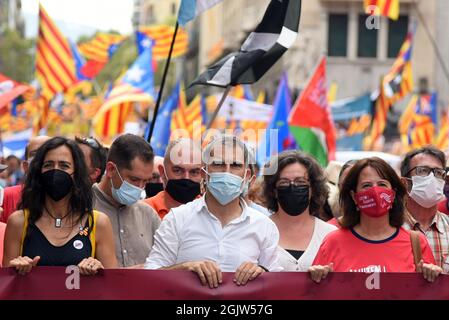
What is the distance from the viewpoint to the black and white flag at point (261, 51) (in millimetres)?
9141

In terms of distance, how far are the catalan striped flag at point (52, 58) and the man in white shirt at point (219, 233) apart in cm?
1257

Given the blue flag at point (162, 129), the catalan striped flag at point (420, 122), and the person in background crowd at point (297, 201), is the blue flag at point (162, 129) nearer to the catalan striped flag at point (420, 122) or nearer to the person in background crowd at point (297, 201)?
the catalan striped flag at point (420, 122)

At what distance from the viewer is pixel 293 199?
23.7 ft

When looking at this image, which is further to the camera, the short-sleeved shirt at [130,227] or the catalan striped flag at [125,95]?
the catalan striped flag at [125,95]

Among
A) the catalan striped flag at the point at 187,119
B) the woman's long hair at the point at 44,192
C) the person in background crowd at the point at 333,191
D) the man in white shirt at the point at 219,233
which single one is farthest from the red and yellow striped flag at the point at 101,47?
the man in white shirt at the point at 219,233

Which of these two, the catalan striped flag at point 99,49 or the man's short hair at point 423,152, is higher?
the catalan striped flag at point 99,49

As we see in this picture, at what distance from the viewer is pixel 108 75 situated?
358ft

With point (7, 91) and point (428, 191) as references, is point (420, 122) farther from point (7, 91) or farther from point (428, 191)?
point (428, 191)

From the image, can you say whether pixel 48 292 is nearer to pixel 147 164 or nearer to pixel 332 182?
pixel 147 164

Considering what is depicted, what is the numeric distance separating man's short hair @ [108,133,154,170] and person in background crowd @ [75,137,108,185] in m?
0.61

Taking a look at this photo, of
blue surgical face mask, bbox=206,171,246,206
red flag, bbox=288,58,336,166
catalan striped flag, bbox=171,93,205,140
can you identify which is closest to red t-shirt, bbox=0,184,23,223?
blue surgical face mask, bbox=206,171,246,206

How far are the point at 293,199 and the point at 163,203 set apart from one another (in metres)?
1.03

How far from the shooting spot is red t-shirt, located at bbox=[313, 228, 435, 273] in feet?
20.2

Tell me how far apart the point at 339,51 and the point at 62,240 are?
175 feet
